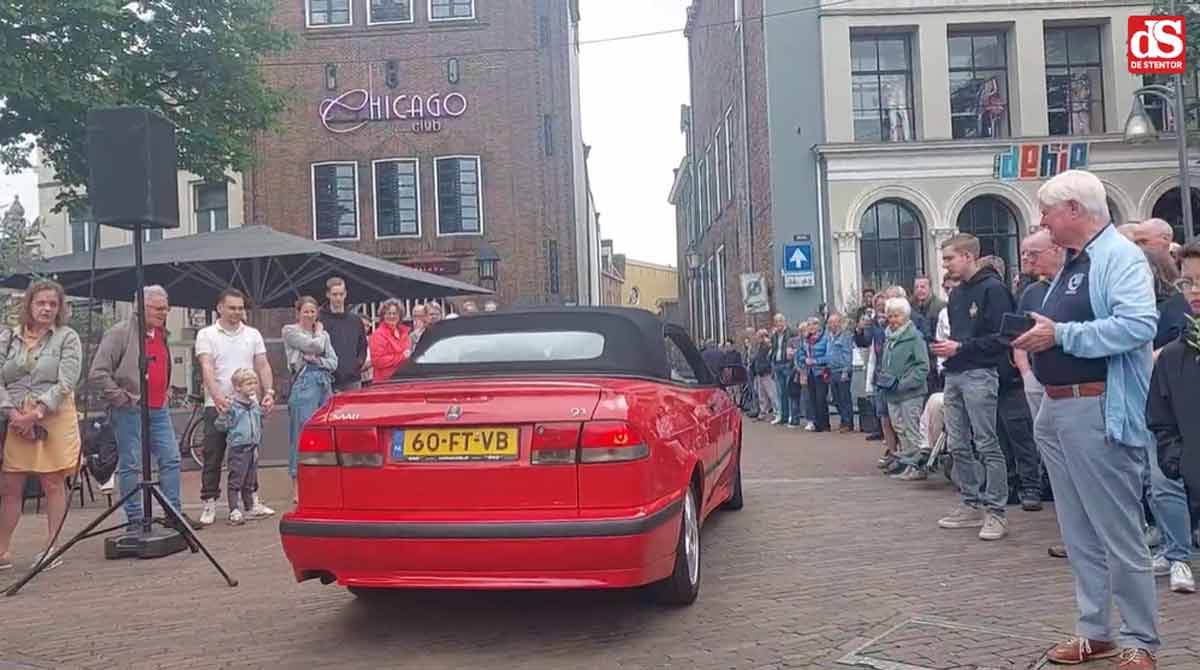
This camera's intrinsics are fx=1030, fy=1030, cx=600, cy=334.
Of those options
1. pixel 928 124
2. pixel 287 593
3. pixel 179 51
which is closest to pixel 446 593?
pixel 287 593

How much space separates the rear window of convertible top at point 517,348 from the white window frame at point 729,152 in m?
23.2

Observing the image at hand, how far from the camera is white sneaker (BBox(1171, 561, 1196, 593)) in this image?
200 inches

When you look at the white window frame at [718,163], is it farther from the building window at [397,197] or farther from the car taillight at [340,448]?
the car taillight at [340,448]

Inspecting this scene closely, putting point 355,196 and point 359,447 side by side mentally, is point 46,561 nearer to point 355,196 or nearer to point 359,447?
point 359,447

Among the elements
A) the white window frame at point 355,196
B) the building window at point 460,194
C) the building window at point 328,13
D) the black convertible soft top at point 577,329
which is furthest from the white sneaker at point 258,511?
the building window at point 328,13

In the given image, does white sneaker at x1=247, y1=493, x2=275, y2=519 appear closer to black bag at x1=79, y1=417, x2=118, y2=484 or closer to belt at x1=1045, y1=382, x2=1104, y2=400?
black bag at x1=79, y1=417, x2=118, y2=484

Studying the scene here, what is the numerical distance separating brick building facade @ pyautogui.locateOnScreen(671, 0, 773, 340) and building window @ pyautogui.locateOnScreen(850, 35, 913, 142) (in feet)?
6.33

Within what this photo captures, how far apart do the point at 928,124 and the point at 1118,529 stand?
60.4ft

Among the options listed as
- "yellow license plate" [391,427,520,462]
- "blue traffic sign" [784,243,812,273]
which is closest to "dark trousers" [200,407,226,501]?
"yellow license plate" [391,427,520,462]

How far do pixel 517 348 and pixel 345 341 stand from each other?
13.6 feet

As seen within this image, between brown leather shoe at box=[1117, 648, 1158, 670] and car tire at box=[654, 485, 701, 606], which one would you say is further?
car tire at box=[654, 485, 701, 606]

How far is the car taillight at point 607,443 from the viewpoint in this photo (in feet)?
14.2

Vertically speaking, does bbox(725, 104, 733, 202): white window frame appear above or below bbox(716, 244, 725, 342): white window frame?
above

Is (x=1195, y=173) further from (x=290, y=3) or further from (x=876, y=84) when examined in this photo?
(x=290, y=3)
